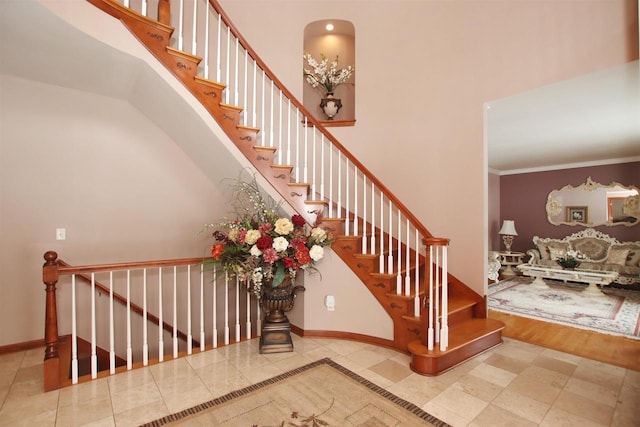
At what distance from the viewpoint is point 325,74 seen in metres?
4.49

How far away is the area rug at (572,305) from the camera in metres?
3.56

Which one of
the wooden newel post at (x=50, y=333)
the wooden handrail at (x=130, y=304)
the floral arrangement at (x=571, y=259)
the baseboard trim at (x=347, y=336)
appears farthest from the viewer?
the floral arrangement at (x=571, y=259)

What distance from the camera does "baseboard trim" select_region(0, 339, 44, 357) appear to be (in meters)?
2.73

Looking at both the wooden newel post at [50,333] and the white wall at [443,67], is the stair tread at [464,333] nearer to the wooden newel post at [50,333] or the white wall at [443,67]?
the white wall at [443,67]

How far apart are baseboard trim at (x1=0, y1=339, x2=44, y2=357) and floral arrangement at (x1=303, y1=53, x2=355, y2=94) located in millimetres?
4476

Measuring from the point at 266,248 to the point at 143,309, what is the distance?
5.01 ft

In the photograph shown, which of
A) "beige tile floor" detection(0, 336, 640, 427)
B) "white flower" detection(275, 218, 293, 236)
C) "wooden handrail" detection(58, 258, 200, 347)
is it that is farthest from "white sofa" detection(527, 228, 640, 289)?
"wooden handrail" detection(58, 258, 200, 347)

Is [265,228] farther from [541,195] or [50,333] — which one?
[541,195]

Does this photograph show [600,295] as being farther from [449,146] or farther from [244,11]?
[244,11]

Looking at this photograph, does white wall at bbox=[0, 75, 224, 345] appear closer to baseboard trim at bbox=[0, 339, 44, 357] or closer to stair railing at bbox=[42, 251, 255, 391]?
baseboard trim at bbox=[0, 339, 44, 357]

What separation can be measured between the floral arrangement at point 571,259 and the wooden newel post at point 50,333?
24.4 feet

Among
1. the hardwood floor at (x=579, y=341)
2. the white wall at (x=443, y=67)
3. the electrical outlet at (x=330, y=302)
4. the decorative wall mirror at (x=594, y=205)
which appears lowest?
the hardwood floor at (x=579, y=341)

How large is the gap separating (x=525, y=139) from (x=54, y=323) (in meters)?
6.09

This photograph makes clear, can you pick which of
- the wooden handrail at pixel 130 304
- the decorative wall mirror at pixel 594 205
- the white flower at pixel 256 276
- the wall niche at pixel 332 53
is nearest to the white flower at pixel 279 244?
the white flower at pixel 256 276
